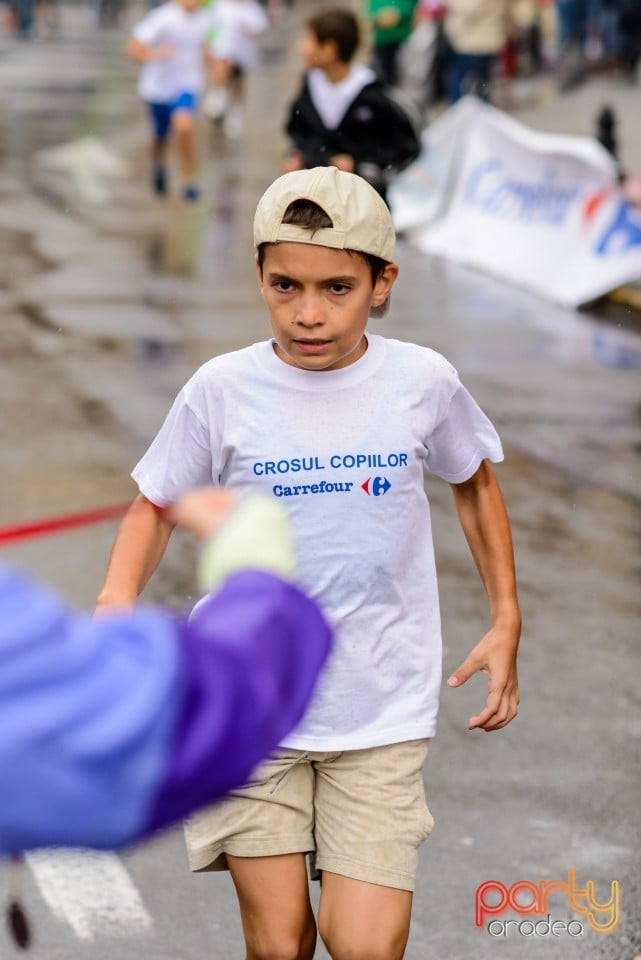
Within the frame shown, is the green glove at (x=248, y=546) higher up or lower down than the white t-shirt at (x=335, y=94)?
higher up

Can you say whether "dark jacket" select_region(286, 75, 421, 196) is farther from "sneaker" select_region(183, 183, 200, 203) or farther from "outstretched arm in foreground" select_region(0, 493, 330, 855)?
"outstretched arm in foreground" select_region(0, 493, 330, 855)

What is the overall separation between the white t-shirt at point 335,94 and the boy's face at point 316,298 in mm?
7733

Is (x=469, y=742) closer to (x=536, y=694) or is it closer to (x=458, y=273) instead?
(x=536, y=694)

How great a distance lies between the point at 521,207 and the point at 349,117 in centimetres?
388

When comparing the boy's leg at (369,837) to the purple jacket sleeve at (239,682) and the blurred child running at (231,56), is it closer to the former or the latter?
the purple jacket sleeve at (239,682)

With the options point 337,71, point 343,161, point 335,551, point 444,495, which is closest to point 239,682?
point 335,551

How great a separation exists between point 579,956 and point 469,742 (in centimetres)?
123

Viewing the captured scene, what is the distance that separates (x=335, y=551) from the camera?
346 cm

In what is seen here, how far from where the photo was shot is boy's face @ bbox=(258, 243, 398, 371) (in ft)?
11.0

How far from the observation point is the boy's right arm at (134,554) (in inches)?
131

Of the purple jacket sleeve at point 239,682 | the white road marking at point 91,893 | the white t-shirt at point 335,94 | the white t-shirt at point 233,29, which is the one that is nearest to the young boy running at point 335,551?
the white road marking at point 91,893

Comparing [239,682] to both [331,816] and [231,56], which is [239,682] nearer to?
[331,816]

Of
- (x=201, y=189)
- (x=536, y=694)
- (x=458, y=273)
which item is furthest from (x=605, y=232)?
(x=536, y=694)

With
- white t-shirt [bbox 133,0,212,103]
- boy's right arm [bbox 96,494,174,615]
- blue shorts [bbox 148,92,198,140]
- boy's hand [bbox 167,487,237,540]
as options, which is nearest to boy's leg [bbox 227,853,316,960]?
boy's right arm [bbox 96,494,174,615]
